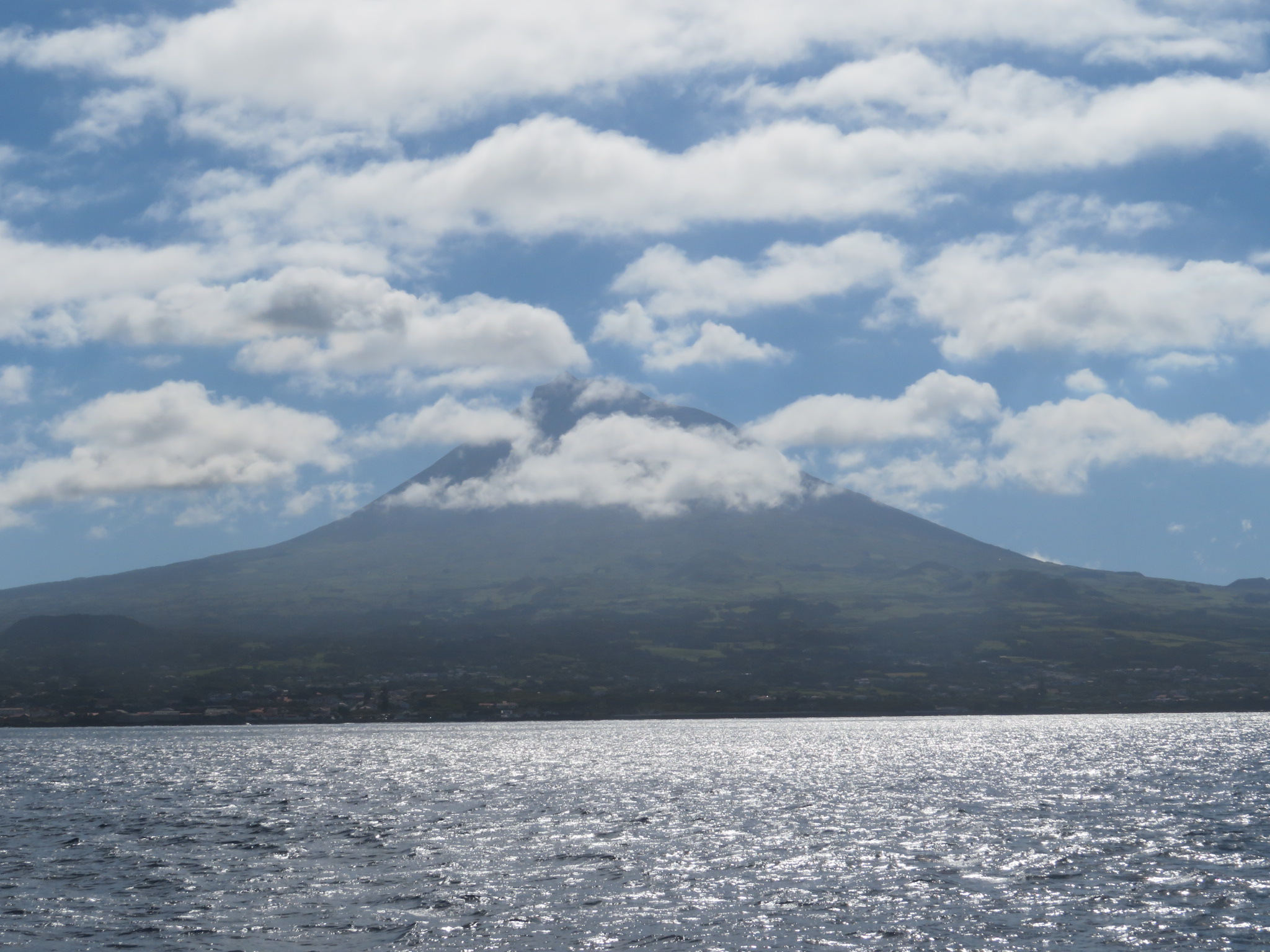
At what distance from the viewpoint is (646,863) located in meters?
71.0

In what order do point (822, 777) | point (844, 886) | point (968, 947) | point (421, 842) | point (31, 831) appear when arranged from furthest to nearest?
1. point (822, 777)
2. point (31, 831)
3. point (421, 842)
4. point (844, 886)
5. point (968, 947)

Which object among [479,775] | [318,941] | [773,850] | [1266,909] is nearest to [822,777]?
[479,775]

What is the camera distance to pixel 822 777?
5679 inches

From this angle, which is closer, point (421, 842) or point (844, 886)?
point (844, 886)

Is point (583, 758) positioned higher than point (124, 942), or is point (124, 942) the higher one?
point (124, 942)

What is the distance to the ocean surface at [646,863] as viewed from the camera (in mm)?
51250

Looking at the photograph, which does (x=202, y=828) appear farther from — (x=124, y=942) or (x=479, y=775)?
(x=479, y=775)

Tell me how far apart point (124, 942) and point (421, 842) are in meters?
33.6

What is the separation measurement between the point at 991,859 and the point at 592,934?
33.0m

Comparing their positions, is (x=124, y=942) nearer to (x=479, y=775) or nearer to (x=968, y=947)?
(x=968, y=947)

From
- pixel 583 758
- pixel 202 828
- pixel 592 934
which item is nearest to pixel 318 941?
pixel 592 934

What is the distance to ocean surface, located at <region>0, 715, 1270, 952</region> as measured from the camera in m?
51.2

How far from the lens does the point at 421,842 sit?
8238 centimetres

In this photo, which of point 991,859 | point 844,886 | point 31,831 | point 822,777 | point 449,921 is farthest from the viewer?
point 822,777
